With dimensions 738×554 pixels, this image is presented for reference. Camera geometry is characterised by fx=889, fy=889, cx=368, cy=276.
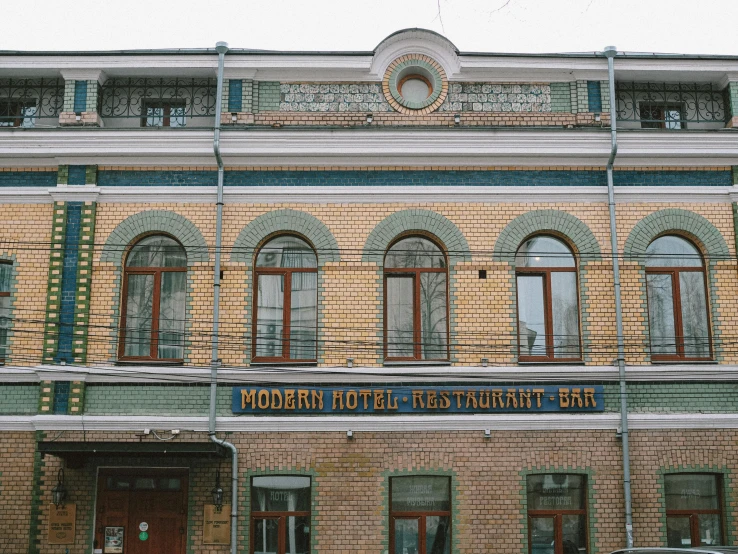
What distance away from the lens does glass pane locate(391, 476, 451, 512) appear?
46.0 feet

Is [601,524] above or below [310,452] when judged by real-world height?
below

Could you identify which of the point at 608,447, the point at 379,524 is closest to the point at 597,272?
the point at 608,447

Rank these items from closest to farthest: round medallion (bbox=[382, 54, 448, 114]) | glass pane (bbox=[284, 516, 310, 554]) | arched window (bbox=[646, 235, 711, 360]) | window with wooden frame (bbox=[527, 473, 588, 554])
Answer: glass pane (bbox=[284, 516, 310, 554]) → window with wooden frame (bbox=[527, 473, 588, 554]) → arched window (bbox=[646, 235, 711, 360]) → round medallion (bbox=[382, 54, 448, 114])

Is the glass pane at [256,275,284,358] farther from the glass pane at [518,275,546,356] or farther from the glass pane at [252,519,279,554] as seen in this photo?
the glass pane at [518,275,546,356]

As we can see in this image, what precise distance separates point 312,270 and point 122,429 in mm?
3946

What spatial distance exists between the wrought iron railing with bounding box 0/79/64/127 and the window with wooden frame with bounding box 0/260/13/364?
2586 millimetres

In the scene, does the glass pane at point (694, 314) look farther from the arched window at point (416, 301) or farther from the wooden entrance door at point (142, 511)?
the wooden entrance door at point (142, 511)

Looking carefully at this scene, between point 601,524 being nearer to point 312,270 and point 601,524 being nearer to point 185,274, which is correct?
point 312,270

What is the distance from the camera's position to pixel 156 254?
14898 mm

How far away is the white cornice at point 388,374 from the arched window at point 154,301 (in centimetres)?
41

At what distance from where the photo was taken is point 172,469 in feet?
46.5

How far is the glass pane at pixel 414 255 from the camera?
14859 mm

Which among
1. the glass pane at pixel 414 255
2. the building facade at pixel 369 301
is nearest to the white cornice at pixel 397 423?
the building facade at pixel 369 301

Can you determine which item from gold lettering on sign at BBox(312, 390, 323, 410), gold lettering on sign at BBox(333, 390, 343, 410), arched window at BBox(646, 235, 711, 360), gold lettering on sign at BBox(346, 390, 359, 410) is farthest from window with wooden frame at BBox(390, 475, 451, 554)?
arched window at BBox(646, 235, 711, 360)
